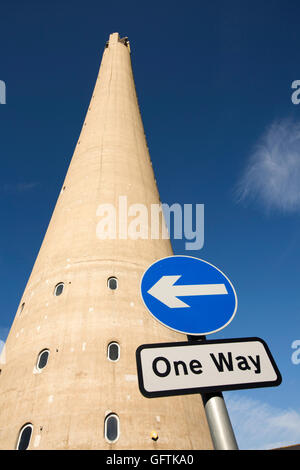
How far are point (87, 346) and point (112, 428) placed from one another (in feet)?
9.19

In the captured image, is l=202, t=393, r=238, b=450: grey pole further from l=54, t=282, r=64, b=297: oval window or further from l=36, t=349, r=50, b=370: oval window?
l=54, t=282, r=64, b=297: oval window

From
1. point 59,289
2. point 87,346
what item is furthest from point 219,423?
point 59,289

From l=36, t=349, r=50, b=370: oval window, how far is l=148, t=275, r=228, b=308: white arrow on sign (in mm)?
10381

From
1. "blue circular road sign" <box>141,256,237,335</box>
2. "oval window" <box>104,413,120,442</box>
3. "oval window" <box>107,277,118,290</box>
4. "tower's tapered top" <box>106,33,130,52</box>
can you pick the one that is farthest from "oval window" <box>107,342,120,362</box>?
"tower's tapered top" <box>106,33,130,52</box>

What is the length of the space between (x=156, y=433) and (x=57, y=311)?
19.0 feet

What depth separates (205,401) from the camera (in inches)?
81.1

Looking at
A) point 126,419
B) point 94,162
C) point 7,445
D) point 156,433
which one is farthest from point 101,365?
point 94,162

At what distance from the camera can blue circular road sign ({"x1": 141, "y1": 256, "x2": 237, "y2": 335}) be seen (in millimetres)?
2383

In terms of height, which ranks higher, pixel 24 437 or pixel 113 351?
pixel 113 351

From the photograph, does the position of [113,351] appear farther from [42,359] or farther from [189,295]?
[189,295]

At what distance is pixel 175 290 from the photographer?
261 centimetres

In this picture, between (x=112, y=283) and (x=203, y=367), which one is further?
(x=112, y=283)

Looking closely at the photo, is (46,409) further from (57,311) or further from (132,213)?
(132,213)

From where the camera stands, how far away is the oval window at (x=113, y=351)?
11.4 meters
